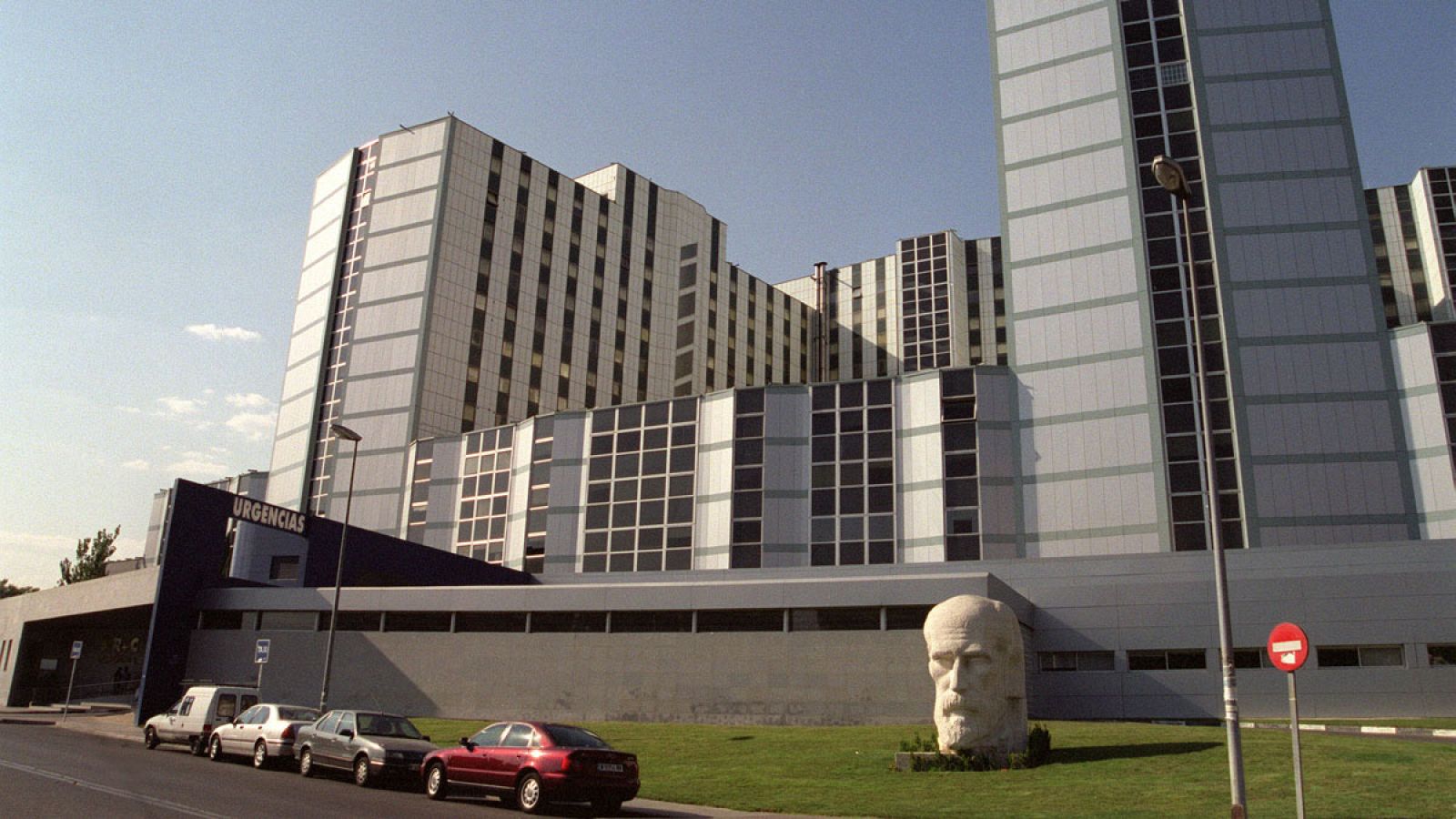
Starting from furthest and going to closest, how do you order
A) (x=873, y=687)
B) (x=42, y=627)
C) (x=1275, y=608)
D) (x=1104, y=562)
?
(x=42, y=627), (x=1104, y=562), (x=1275, y=608), (x=873, y=687)

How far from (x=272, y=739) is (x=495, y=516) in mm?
39802

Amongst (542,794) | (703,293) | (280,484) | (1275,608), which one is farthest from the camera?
(703,293)

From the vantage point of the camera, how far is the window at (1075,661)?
43.7m

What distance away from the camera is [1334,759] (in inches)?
825

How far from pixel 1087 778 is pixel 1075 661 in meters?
25.7

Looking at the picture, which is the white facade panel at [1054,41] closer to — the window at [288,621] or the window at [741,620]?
the window at [741,620]

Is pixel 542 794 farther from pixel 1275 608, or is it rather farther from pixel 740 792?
pixel 1275 608

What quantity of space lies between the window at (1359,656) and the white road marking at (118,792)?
41561 mm

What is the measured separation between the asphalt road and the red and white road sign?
1084 cm

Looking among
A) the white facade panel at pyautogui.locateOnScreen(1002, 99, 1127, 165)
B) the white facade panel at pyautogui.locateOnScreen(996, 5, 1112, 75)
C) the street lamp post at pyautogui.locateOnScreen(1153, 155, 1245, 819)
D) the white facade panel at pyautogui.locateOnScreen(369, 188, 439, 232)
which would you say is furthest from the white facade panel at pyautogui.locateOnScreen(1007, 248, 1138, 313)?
the white facade panel at pyautogui.locateOnScreen(369, 188, 439, 232)

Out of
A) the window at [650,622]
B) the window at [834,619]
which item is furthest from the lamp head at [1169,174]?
the window at [650,622]

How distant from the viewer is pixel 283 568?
6988cm

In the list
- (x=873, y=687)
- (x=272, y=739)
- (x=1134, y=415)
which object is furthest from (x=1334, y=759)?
(x=1134, y=415)

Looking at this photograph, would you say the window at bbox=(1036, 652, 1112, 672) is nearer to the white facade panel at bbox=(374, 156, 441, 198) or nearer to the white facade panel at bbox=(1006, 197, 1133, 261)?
the white facade panel at bbox=(1006, 197, 1133, 261)
